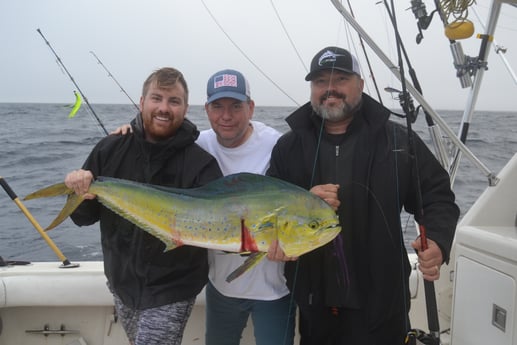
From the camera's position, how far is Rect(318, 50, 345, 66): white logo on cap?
7.54ft

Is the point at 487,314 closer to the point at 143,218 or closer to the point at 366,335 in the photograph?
the point at 366,335

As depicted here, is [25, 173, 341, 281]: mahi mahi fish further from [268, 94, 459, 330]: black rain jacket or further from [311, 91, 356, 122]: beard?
[311, 91, 356, 122]: beard

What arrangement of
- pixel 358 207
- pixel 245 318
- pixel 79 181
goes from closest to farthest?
pixel 79 181 < pixel 358 207 < pixel 245 318

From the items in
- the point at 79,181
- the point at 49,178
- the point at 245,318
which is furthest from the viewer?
the point at 49,178

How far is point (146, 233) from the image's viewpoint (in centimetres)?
229

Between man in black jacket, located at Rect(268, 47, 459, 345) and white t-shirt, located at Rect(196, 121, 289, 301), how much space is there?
140 mm

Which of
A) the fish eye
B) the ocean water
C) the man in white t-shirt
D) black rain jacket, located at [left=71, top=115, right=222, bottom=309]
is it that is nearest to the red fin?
the fish eye

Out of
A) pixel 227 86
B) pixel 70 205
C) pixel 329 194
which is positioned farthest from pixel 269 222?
pixel 70 205

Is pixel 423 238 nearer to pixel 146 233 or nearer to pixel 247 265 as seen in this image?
pixel 247 265

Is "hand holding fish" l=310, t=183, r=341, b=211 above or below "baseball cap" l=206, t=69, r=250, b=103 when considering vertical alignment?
below

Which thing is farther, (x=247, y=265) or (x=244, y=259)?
(x=244, y=259)

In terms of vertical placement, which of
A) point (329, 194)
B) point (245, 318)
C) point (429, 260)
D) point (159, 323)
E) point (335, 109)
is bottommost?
point (245, 318)

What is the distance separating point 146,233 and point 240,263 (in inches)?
21.3

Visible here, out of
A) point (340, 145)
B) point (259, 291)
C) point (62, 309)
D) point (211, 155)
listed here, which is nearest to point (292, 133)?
point (340, 145)
